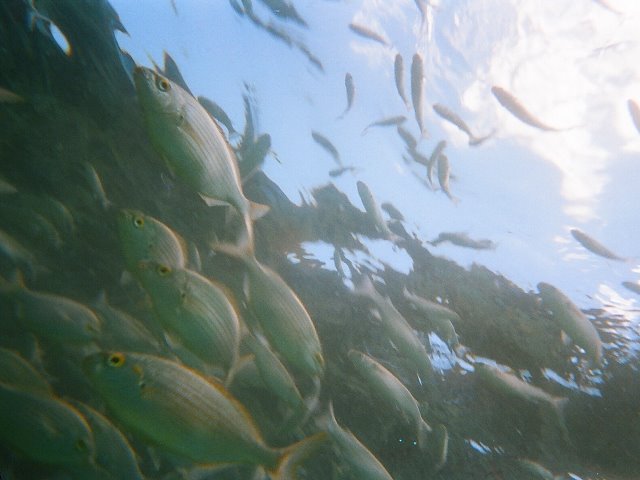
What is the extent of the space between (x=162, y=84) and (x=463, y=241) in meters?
7.61

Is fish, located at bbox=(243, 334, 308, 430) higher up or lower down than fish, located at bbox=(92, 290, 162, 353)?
higher up

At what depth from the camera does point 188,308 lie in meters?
2.40

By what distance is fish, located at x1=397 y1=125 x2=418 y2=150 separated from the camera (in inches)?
342

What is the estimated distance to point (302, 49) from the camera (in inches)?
331

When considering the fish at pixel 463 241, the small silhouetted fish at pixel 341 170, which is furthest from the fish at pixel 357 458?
the small silhouetted fish at pixel 341 170

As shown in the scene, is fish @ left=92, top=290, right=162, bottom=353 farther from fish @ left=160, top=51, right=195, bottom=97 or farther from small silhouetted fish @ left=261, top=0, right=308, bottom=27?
small silhouetted fish @ left=261, top=0, right=308, bottom=27

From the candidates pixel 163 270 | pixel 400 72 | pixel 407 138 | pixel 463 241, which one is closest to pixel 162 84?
pixel 163 270

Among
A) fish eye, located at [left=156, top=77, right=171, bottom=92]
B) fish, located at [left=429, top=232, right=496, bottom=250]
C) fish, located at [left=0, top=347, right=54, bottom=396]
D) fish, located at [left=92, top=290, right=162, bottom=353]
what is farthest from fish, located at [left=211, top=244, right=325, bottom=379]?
fish, located at [left=429, top=232, right=496, bottom=250]

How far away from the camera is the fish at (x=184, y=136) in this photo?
2.16m

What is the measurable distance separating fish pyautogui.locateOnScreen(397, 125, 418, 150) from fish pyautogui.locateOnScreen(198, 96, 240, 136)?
11.4ft

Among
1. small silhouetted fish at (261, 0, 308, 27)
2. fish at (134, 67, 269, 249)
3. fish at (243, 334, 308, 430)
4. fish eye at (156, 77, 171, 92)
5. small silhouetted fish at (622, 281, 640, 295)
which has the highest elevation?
small silhouetted fish at (261, 0, 308, 27)

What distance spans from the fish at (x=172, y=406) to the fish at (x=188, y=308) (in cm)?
23

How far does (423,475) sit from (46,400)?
9.15m

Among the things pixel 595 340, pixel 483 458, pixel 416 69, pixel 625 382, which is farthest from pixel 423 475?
pixel 416 69
